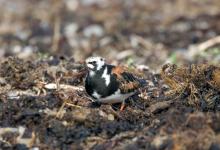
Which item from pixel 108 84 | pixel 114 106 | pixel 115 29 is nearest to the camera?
pixel 108 84

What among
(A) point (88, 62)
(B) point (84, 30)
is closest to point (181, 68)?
(A) point (88, 62)

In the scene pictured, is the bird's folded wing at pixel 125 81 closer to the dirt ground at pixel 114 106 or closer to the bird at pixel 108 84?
the bird at pixel 108 84

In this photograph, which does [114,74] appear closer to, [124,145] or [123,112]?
[123,112]

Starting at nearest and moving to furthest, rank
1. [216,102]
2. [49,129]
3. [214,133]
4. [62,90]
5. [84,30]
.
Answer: [214,133] → [49,129] → [216,102] → [62,90] → [84,30]

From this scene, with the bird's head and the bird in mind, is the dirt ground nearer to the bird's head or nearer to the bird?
the bird

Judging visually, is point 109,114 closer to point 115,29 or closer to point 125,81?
point 125,81

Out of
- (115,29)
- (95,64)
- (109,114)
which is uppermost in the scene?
(95,64)

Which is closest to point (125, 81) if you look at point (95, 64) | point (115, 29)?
point (95, 64)
